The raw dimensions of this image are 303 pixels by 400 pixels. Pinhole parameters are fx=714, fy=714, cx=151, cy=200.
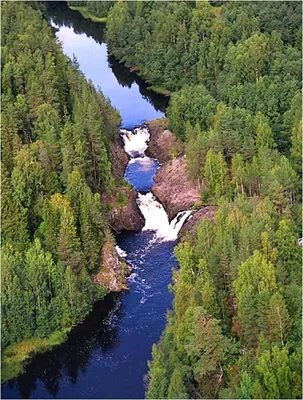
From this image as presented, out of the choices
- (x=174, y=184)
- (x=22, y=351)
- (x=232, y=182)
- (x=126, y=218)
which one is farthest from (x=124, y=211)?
(x=22, y=351)

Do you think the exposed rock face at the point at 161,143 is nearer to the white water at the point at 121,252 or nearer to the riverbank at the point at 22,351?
the white water at the point at 121,252

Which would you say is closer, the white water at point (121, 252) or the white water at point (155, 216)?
the white water at point (121, 252)

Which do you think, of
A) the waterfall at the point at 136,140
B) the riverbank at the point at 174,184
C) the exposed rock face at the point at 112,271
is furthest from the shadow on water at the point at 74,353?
the waterfall at the point at 136,140

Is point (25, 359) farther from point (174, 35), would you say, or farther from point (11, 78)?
point (174, 35)

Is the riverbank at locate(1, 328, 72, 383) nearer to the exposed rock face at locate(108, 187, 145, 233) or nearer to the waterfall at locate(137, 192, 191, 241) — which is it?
the exposed rock face at locate(108, 187, 145, 233)

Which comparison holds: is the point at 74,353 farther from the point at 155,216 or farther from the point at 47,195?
the point at 155,216

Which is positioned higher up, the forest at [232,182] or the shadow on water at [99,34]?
the shadow on water at [99,34]

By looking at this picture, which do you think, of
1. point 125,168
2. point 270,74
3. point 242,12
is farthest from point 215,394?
point 242,12
